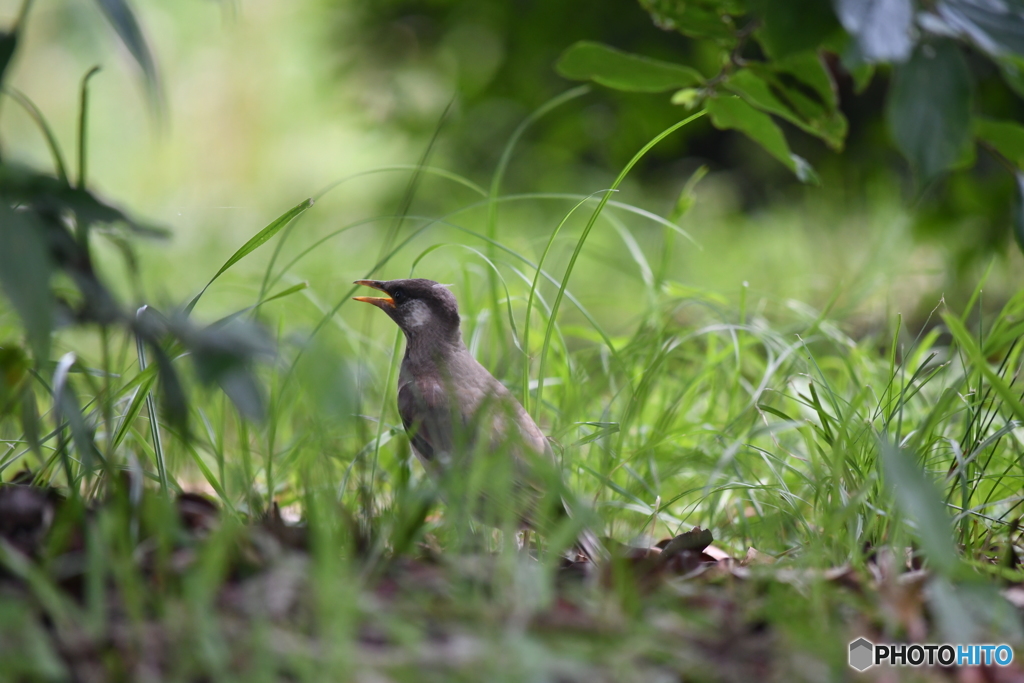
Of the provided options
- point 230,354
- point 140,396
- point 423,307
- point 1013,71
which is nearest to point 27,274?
point 230,354

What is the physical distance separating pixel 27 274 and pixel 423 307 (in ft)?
5.14

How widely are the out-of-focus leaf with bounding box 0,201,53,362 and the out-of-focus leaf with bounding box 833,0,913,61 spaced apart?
42.6 inches

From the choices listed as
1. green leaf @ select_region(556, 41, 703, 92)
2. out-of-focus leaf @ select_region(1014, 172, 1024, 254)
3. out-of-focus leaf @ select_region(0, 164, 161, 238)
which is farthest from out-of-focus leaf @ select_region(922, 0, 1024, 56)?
out-of-focus leaf @ select_region(0, 164, 161, 238)

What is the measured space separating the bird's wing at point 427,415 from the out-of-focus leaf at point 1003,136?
4.75 ft

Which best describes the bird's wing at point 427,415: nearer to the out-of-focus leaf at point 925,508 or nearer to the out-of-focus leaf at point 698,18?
the out-of-focus leaf at point 698,18

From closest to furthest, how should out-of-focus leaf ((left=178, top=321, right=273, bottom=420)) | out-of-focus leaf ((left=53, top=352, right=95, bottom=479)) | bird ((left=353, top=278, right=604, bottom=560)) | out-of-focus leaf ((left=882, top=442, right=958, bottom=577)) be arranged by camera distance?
out-of-focus leaf ((left=178, top=321, right=273, bottom=420))
out-of-focus leaf ((left=882, top=442, right=958, bottom=577))
out-of-focus leaf ((left=53, top=352, right=95, bottom=479))
bird ((left=353, top=278, right=604, bottom=560))

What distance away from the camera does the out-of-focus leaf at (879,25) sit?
1.14 m

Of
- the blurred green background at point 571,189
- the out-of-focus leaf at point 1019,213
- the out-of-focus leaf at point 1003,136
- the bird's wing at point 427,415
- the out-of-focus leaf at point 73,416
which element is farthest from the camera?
the blurred green background at point 571,189

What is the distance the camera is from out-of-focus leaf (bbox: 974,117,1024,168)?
1668mm

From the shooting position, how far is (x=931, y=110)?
121 cm

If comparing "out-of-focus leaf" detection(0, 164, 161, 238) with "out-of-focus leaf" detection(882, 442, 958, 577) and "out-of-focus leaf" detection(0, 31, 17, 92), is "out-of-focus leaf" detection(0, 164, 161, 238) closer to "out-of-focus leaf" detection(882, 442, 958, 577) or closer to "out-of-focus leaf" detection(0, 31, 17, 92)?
"out-of-focus leaf" detection(0, 31, 17, 92)

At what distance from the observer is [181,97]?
33.9ft

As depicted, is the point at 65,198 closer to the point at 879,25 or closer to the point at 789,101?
the point at 879,25

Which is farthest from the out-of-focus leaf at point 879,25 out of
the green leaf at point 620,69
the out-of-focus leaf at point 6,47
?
the out-of-focus leaf at point 6,47
